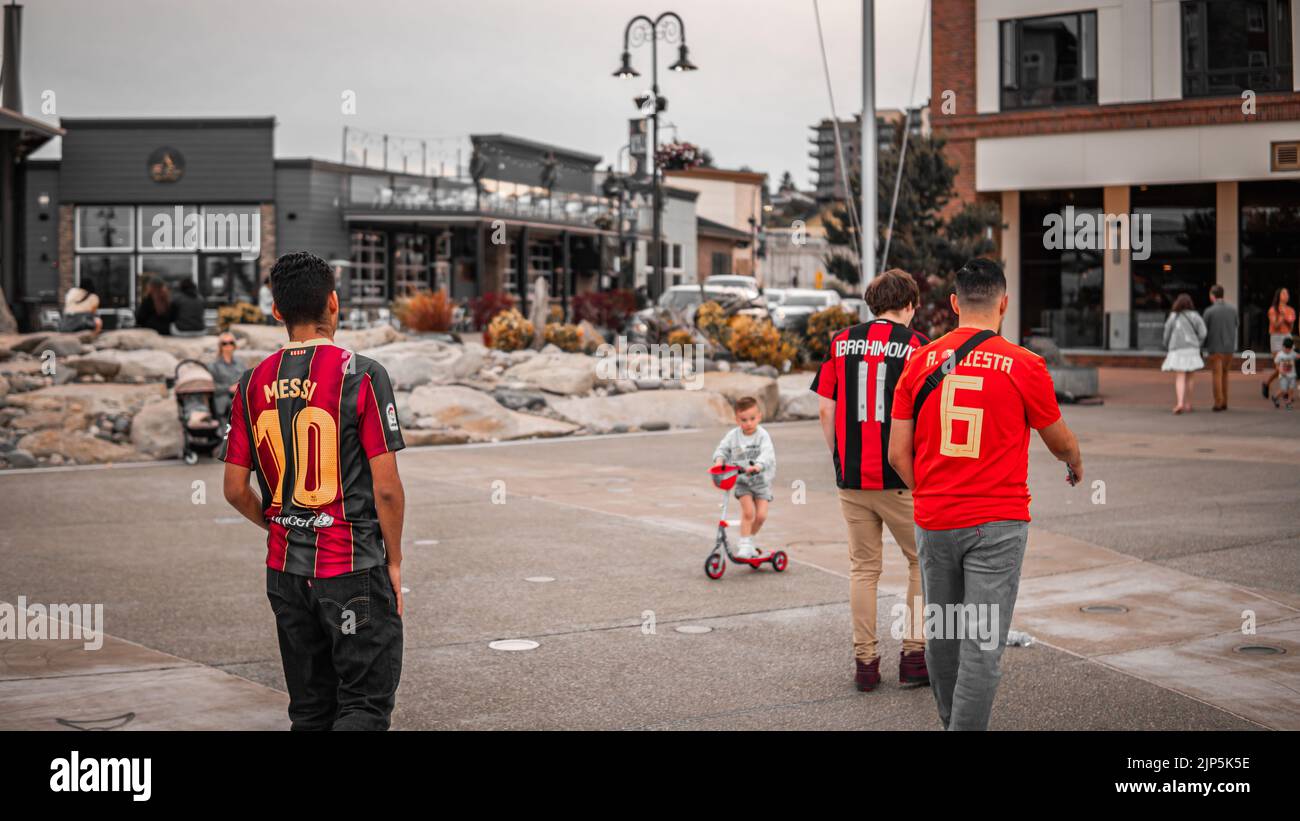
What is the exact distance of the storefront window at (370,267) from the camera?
4616cm

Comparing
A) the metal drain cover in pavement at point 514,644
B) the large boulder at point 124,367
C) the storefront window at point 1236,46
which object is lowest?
the metal drain cover in pavement at point 514,644

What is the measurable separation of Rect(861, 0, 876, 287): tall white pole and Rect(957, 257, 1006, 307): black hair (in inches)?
379

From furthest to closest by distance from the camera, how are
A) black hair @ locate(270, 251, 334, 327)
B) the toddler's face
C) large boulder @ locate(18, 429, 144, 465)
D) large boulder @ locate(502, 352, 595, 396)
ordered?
large boulder @ locate(502, 352, 595, 396) → large boulder @ locate(18, 429, 144, 465) → the toddler's face → black hair @ locate(270, 251, 334, 327)

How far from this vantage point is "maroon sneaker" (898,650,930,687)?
640 centimetres

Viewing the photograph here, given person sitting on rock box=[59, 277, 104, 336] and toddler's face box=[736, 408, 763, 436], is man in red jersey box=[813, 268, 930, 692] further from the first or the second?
person sitting on rock box=[59, 277, 104, 336]

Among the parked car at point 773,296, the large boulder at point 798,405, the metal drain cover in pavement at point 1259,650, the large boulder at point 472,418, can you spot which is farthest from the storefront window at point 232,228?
the metal drain cover in pavement at point 1259,650

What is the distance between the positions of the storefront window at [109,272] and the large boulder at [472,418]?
2971cm

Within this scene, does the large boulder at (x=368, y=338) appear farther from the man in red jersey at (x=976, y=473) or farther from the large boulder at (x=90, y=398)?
the man in red jersey at (x=976, y=473)

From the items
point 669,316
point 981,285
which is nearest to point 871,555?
point 981,285

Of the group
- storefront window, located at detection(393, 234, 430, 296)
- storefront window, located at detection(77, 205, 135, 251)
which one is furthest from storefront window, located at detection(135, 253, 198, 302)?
storefront window, located at detection(393, 234, 430, 296)

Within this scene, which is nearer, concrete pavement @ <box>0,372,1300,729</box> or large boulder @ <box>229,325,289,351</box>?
concrete pavement @ <box>0,372,1300,729</box>

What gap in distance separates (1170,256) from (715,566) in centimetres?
2581
